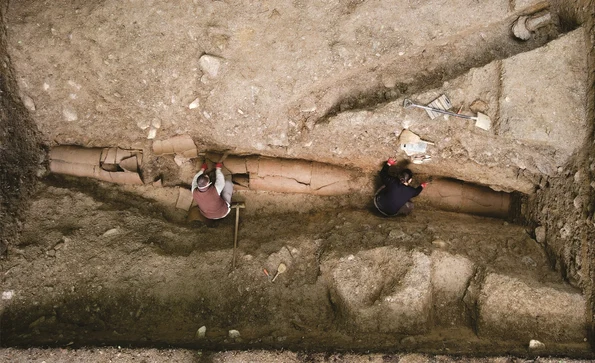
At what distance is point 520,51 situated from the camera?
349 centimetres

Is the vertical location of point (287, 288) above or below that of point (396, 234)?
below

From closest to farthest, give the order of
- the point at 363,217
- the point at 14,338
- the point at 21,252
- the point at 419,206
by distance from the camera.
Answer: the point at 14,338 → the point at 21,252 → the point at 363,217 → the point at 419,206

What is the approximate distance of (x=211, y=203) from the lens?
3.70 meters

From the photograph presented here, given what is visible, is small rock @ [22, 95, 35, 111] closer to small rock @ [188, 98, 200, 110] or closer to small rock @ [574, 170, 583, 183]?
small rock @ [188, 98, 200, 110]

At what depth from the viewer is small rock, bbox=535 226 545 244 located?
141 inches

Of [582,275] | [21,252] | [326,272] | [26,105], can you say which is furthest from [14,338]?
[582,275]

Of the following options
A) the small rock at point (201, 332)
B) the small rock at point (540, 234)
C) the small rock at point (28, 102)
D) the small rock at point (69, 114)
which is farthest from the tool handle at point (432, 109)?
the small rock at point (28, 102)

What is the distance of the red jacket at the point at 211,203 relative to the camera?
362cm

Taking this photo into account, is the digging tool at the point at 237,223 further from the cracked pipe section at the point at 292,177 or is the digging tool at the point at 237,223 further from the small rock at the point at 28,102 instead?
the small rock at the point at 28,102

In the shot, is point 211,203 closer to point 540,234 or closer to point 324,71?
point 324,71

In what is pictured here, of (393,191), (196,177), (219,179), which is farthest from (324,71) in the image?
(196,177)

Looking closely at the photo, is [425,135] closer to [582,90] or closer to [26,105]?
[582,90]

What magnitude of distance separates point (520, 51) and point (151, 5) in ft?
10.3

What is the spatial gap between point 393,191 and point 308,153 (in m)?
0.87
